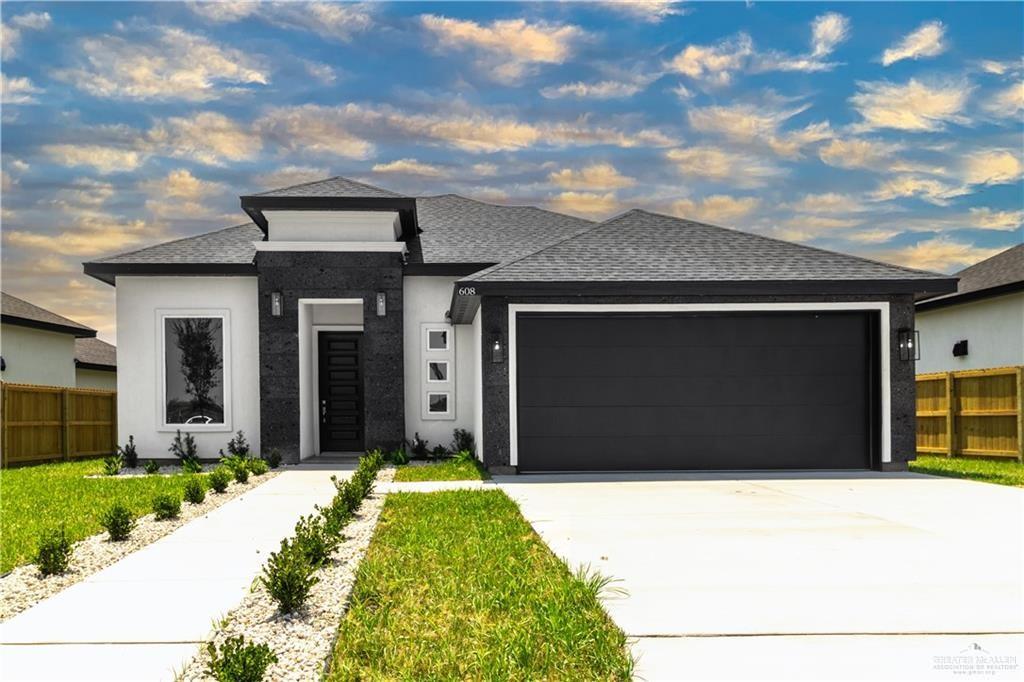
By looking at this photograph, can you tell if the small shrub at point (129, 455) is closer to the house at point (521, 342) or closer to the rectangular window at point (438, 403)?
the house at point (521, 342)

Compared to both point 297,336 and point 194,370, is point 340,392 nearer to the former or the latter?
point 297,336

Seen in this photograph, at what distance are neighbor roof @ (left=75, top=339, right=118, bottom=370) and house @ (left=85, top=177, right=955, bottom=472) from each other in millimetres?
10880

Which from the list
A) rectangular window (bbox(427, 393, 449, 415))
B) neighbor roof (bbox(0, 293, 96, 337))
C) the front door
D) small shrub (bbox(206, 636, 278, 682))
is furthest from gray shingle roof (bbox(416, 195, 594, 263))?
small shrub (bbox(206, 636, 278, 682))

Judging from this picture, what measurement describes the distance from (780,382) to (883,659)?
9.48 metres

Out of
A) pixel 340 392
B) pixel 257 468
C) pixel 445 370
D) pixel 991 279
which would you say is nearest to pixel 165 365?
pixel 340 392

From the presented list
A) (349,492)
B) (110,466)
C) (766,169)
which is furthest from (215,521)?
(766,169)

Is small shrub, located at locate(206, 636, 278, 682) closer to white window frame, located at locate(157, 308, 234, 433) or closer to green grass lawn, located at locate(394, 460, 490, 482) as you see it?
green grass lawn, located at locate(394, 460, 490, 482)

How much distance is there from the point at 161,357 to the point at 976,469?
15.4 meters

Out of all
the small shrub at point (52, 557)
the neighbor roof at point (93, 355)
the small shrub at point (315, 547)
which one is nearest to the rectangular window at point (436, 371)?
the small shrub at point (315, 547)

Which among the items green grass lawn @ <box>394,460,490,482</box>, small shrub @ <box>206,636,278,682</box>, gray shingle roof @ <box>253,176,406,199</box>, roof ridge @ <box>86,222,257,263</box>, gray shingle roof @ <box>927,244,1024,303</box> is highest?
gray shingle roof @ <box>253,176,406,199</box>

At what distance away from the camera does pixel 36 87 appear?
16.8 metres

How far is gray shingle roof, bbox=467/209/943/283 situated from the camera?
12945mm

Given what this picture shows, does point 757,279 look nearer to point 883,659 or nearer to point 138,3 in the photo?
point 883,659

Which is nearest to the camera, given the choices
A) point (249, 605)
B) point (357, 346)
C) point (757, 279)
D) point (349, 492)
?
point (249, 605)
